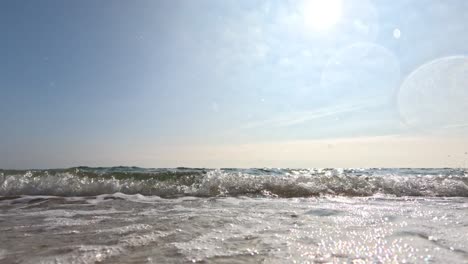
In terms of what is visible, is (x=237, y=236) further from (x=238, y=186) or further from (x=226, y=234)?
(x=238, y=186)

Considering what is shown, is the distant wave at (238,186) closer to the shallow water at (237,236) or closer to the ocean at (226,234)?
the ocean at (226,234)

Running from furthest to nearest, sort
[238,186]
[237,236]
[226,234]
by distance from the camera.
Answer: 1. [238,186]
2. [226,234]
3. [237,236]

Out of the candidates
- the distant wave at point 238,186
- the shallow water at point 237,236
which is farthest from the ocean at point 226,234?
the distant wave at point 238,186

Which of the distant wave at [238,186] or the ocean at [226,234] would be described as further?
the distant wave at [238,186]

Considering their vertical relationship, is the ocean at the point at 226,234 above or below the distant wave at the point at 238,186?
below

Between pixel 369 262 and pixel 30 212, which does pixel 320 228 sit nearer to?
pixel 369 262

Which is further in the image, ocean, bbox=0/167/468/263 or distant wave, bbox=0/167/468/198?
distant wave, bbox=0/167/468/198

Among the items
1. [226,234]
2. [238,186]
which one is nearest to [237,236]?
[226,234]

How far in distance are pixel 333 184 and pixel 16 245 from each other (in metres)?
9.53

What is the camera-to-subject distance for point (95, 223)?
17.3ft

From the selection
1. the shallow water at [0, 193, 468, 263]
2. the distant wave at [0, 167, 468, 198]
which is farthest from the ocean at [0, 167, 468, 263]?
the distant wave at [0, 167, 468, 198]

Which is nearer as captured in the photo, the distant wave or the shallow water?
the shallow water

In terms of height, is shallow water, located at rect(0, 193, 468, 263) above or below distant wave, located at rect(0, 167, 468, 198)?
A: below

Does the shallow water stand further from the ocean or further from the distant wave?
the distant wave
